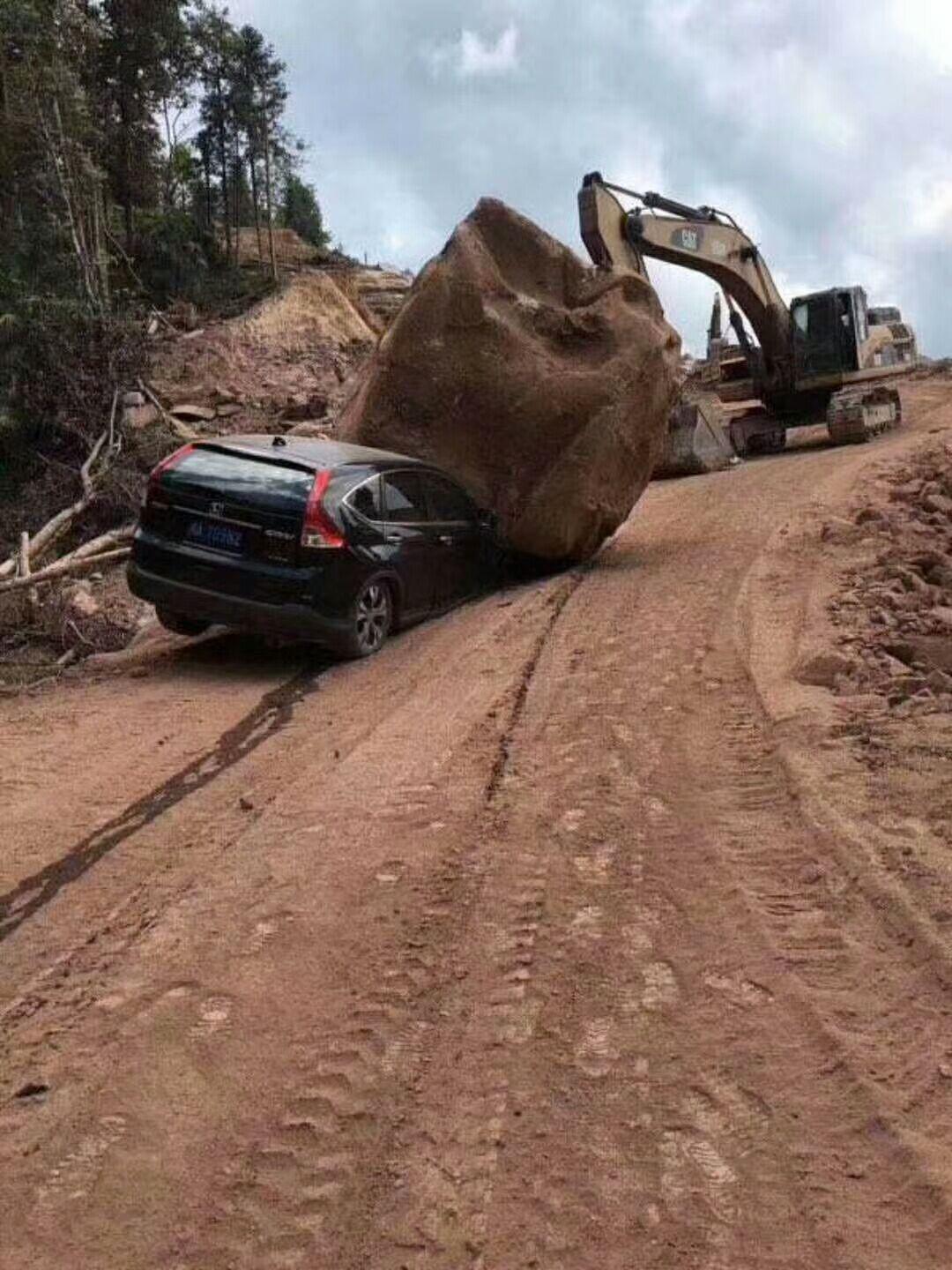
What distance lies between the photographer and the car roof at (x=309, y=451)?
29.7 ft

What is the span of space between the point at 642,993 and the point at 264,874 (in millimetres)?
1740

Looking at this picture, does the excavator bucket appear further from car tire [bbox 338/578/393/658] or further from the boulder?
the boulder

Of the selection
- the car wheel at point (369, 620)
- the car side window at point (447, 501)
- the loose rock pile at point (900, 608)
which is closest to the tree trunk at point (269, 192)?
the car side window at point (447, 501)

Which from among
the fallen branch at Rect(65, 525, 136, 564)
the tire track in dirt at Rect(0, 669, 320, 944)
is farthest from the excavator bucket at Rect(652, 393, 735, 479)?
the tire track in dirt at Rect(0, 669, 320, 944)

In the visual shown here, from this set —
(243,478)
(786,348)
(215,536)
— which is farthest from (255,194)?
(215,536)

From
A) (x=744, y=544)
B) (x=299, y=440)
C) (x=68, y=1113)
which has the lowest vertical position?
(x=68, y=1113)

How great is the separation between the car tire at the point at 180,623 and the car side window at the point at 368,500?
155 cm

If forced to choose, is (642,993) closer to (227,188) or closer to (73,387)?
(73,387)

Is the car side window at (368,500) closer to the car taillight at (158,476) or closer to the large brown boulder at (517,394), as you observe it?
the car taillight at (158,476)

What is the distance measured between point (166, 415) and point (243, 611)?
13721 millimetres

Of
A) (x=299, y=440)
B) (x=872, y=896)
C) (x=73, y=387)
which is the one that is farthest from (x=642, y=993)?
(x=73, y=387)

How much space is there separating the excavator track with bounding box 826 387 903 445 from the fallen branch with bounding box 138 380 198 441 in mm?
10871

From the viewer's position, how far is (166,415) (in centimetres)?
2125

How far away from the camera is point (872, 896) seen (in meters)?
4.18
